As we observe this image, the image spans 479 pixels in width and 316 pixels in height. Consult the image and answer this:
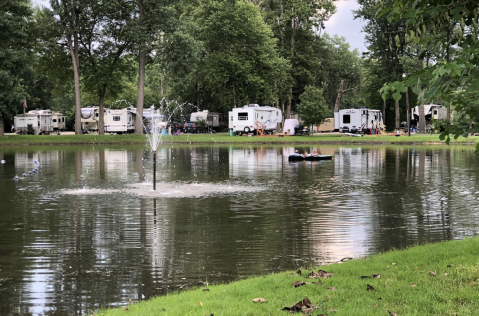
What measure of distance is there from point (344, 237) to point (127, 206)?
7.55m

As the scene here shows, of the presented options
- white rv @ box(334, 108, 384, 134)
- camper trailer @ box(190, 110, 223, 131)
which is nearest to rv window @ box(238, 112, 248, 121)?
camper trailer @ box(190, 110, 223, 131)

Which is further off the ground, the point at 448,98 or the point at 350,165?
the point at 448,98

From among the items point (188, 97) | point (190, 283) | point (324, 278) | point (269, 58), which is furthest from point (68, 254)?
point (188, 97)

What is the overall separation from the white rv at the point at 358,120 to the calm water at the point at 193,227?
1538 inches

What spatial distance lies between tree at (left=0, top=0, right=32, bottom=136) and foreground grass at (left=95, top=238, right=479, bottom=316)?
53390mm

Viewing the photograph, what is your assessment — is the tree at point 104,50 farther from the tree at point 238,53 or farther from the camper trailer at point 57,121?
the camper trailer at point 57,121

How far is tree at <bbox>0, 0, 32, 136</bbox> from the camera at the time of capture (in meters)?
56.1

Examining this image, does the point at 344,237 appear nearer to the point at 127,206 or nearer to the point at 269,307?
the point at 269,307

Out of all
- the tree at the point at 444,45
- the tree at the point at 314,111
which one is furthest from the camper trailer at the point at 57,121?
Answer: the tree at the point at 444,45

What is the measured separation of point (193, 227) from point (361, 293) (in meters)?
7.58

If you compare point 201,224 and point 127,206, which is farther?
point 127,206

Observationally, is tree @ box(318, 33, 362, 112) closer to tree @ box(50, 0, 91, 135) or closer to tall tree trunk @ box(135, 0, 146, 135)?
tall tree trunk @ box(135, 0, 146, 135)

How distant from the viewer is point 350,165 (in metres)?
31.0

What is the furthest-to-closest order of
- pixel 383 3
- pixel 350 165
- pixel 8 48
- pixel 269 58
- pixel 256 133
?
pixel 269 58 < pixel 256 133 < pixel 8 48 < pixel 350 165 < pixel 383 3
